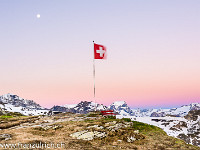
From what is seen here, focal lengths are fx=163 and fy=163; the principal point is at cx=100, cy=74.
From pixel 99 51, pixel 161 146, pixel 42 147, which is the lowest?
pixel 161 146

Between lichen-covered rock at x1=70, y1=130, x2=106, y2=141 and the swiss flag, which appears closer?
lichen-covered rock at x1=70, y1=130, x2=106, y2=141

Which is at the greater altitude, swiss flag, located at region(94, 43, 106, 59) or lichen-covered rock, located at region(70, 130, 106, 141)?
swiss flag, located at region(94, 43, 106, 59)

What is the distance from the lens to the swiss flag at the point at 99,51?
38.8m

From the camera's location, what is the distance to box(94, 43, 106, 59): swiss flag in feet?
127

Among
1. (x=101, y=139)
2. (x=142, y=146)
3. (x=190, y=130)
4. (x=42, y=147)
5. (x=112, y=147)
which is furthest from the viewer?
(x=190, y=130)

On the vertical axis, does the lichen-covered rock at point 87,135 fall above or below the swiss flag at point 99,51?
below

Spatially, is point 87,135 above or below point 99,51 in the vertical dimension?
below

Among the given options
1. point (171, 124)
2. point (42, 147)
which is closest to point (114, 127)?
point (42, 147)

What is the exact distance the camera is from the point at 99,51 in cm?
3897

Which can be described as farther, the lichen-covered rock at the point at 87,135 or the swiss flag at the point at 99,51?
the swiss flag at the point at 99,51

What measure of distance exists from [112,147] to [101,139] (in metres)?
3.36

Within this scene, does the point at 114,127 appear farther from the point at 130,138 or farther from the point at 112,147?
the point at 112,147

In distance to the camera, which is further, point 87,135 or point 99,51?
point 99,51

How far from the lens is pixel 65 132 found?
25797 millimetres
